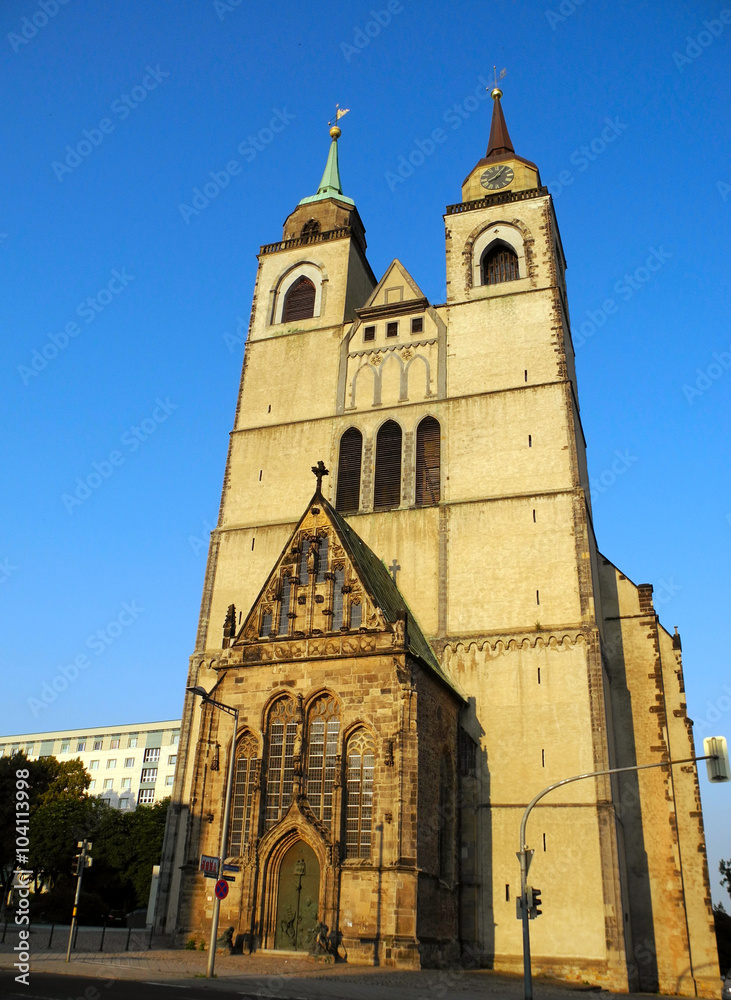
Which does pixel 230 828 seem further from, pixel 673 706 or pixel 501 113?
pixel 501 113

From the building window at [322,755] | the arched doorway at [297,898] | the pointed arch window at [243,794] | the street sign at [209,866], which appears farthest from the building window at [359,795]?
the street sign at [209,866]

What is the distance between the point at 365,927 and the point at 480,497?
1414 cm

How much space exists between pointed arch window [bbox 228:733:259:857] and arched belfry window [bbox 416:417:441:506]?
35.2ft

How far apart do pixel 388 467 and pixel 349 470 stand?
154 cm

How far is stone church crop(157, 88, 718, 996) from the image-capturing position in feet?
69.7

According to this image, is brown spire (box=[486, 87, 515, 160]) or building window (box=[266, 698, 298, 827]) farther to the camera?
brown spire (box=[486, 87, 515, 160])

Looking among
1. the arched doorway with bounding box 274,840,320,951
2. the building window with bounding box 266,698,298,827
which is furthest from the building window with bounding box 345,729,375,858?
the building window with bounding box 266,698,298,827

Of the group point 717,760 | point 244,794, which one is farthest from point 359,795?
point 717,760

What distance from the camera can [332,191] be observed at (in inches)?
1656

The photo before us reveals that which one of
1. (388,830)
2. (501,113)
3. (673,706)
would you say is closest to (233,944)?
(388,830)

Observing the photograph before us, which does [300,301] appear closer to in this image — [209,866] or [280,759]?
[280,759]

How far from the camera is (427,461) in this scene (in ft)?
101

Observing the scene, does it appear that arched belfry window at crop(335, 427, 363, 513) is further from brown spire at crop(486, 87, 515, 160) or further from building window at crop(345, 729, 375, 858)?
brown spire at crop(486, 87, 515, 160)

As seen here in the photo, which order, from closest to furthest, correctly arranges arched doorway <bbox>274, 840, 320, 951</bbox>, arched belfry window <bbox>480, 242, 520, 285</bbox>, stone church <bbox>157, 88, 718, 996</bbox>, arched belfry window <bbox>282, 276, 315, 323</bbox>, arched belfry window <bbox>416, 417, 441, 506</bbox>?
1. arched doorway <bbox>274, 840, 320, 951</bbox>
2. stone church <bbox>157, 88, 718, 996</bbox>
3. arched belfry window <bbox>416, 417, 441, 506</bbox>
4. arched belfry window <bbox>480, 242, 520, 285</bbox>
5. arched belfry window <bbox>282, 276, 315, 323</bbox>
